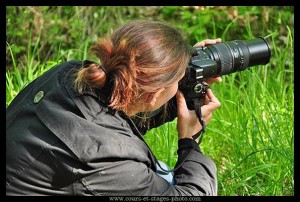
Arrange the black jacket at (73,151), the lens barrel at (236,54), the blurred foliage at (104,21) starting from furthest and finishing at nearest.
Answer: the blurred foliage at (104,21) → the lens barrel at (236,54) → the black jacket at (73,151)

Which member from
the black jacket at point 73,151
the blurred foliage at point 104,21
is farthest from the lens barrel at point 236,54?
the blurred foliage at point 104,21

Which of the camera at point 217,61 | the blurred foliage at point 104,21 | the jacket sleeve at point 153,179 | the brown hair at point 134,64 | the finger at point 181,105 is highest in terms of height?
the brown hair at point 134,64

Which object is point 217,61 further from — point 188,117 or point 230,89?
point 230,89

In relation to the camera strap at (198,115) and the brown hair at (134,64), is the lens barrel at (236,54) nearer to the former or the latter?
the camera strap at (198,115)

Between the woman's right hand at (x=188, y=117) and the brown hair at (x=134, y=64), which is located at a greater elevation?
the brown hair at (x=134, y=64)

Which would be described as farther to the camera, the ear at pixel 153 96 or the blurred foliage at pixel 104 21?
the blurred foliage at pixel 104 21

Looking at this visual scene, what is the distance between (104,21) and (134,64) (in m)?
3.23

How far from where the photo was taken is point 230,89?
384cm

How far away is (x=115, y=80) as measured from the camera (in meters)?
2.24

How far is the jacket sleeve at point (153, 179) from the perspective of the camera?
219 cm

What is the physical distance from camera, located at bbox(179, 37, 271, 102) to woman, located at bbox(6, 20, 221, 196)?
0.15 meters

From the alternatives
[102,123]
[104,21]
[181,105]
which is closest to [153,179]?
[102,123]

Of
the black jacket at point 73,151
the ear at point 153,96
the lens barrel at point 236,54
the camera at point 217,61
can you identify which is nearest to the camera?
the black jacket at point 73,151

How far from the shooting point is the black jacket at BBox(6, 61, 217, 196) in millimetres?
2166
